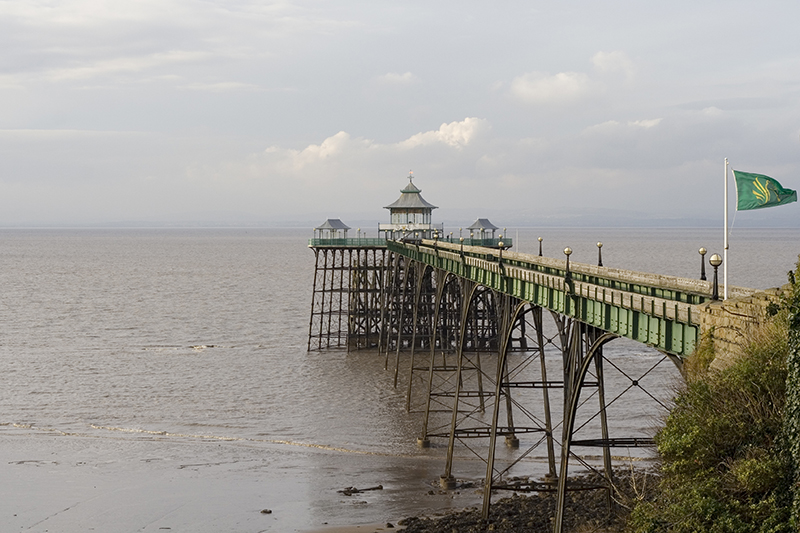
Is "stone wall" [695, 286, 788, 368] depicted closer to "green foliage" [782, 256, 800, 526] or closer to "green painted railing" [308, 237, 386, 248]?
"green foliage" [782, 256, 800, 526]

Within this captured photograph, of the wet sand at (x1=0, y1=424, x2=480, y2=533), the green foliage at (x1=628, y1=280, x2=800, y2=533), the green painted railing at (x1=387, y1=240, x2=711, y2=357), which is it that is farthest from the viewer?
the wet sand at (x1=0, y1=424, x2=480, y2=533)

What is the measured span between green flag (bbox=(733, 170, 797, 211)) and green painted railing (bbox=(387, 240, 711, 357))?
1.82 metres

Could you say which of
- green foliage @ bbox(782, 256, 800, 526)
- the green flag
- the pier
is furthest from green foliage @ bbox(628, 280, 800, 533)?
the green flag

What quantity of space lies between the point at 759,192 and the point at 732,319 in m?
2.42

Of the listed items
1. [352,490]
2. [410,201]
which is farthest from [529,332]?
[352,490]

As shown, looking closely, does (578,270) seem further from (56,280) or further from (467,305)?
(56,280)

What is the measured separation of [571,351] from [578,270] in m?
6.82

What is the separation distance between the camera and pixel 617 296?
17.0m

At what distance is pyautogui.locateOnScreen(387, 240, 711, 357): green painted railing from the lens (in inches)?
609

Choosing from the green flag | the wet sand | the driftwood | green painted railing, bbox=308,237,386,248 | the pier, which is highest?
the green flag

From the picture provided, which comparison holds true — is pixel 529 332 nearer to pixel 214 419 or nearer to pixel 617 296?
pixel 214 419

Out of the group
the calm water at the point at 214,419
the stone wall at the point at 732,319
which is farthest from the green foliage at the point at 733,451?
the calm water at the point at 214,419

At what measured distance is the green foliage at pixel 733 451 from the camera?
1173 cm

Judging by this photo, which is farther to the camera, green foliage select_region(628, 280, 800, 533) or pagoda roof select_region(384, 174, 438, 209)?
pagoda roof select_region(384, 174, 438, 209)
